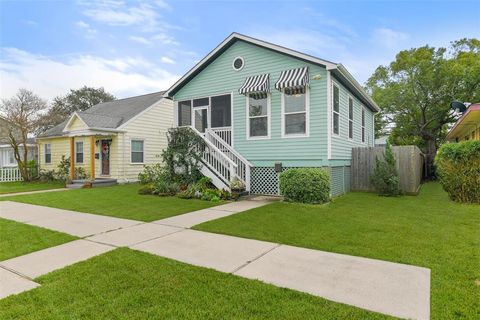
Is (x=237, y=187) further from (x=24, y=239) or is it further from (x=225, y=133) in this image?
(x=24, y=239)

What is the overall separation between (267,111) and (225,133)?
85.8 inches

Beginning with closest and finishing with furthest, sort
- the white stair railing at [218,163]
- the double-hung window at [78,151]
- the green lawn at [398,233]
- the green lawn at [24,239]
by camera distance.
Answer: the green lawn at [398,233], the green lawn at [24,239], the white stair railing at [218,163], the double-hung window at [78,151]

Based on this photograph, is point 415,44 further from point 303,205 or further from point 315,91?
point 303,205

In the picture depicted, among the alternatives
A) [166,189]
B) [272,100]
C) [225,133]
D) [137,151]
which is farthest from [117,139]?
[272,100]

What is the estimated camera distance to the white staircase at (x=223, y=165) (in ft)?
33.8

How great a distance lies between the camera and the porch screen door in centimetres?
1245

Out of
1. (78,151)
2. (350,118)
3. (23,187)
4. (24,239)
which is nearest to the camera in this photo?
(24,239)

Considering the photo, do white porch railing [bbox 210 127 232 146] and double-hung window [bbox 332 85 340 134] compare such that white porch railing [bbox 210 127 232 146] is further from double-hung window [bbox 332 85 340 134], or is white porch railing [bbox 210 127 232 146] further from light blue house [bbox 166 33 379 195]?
double-hung window [bbox 332 85 340 134]

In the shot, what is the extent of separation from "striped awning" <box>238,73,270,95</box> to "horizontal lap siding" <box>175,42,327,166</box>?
0.20 metres

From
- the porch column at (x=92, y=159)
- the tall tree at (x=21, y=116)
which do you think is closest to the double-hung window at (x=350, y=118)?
the porch column at (x=92, y=159)

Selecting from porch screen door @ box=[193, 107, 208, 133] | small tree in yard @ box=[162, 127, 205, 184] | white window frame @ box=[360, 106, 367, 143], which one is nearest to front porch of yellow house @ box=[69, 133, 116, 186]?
porch screen door @ box=[193, 107, 208, 133]

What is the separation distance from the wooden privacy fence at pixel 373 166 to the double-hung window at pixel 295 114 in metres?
3.66

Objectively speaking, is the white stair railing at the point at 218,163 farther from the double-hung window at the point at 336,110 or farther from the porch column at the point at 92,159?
the porch column at the point at 92,159

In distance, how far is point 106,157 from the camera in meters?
16.7
